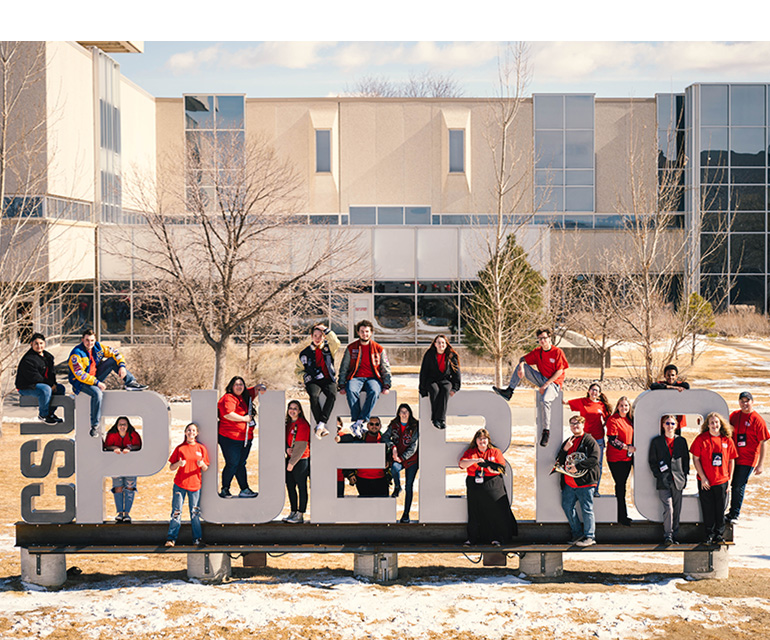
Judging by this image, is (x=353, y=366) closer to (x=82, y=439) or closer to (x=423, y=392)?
(x=423, y=392)

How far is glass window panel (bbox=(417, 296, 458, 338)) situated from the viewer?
116 feet

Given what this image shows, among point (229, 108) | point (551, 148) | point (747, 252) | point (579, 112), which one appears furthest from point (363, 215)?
point (747, 252)

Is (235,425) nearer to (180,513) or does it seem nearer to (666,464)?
(180,513)

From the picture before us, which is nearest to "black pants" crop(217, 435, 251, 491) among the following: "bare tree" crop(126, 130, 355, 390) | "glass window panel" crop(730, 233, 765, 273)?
"bare tree" crop(126, 130, 355, 390)

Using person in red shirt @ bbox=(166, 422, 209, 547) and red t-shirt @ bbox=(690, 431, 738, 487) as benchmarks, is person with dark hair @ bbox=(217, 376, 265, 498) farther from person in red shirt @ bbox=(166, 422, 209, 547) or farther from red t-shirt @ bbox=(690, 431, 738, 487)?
red t-shirt @ bbox=(690, 431, 738, 487)

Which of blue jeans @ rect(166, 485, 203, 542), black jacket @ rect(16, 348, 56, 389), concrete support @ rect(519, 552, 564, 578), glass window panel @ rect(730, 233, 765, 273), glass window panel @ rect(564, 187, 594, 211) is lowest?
concrete support @ rect(519, 552, 564, 578)

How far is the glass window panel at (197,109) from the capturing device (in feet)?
144

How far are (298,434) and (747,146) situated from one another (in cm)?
4406

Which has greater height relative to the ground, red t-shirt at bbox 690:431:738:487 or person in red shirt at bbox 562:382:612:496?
person in red shirt at bbox 562:382:612:496

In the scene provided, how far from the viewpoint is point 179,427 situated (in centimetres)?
1995

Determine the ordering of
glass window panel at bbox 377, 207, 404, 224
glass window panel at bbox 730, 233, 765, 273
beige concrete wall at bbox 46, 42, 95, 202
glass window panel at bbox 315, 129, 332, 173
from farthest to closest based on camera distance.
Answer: glass window panel at bbox 730, 233, 765, 273 < glass window panel at bbox 377, 207, 404, 224 < glass window panel at bbox 315, 129, 332, 173 < beige concrete wall at bbox 46, 42, 95, 202

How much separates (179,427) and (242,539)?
10.2 metres

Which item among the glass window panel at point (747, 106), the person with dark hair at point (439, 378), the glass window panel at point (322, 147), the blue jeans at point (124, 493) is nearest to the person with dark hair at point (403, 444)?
the person with dark hair at point (439, 378)

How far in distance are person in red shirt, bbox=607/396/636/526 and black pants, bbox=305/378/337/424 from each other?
349 cm
